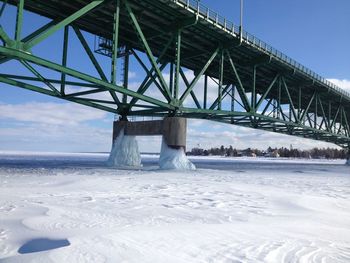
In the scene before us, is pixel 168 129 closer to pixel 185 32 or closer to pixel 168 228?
pixel 185 32

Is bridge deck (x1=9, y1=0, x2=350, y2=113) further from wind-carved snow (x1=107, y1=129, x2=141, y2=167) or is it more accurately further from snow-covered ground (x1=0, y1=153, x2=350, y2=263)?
snow-covered ground (x1=0, y1=153, x2=350, y2=263)

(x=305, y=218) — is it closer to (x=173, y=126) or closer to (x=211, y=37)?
(x=173, y=126)

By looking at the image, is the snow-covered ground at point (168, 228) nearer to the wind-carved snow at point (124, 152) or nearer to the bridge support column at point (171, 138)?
the bridge support column at point (171, 138)

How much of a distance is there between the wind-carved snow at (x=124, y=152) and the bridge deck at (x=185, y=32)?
8.36 m

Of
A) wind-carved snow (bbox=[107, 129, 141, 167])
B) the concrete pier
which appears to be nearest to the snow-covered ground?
the concrete pier

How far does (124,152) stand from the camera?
95.3ft

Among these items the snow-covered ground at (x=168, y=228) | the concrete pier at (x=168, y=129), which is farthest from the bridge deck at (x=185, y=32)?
the snow-covered ground at (x=168, y=228)

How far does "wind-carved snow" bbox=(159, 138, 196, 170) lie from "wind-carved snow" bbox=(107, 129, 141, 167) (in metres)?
3.47

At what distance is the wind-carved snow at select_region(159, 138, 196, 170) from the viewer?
2560cm

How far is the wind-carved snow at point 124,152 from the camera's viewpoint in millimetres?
28672

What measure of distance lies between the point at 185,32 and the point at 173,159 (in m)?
10.9

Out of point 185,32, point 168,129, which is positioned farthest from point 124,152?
point 185,32

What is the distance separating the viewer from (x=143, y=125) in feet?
92.9

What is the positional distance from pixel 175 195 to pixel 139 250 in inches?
233
